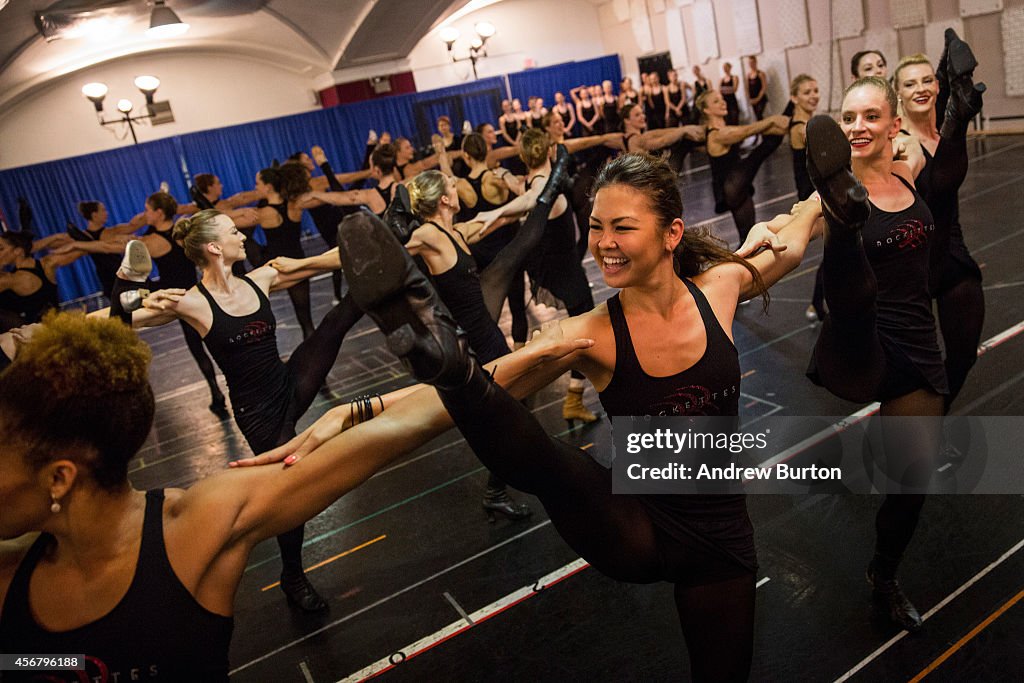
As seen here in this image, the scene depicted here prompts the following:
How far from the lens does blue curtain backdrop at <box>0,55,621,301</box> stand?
1548 cm

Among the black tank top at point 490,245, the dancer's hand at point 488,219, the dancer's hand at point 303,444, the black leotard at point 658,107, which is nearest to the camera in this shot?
the dancer's hand at point 303,444

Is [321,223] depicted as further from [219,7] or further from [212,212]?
[219,7]

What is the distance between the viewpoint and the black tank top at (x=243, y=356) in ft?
11.0

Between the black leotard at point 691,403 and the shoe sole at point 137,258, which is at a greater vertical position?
the shoe sole at point 137,258

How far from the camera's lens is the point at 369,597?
3361 millimetres

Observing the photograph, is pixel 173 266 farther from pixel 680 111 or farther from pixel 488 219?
pixel 680 111

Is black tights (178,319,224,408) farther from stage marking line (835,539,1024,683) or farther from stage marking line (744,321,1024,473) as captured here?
stage marking line (835,539,1024,683)

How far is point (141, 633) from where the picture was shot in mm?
1301

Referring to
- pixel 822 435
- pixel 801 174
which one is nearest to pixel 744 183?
pixel 801 174

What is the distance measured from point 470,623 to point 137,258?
207 centimetres

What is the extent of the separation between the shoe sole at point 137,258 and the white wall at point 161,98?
15.9 metres

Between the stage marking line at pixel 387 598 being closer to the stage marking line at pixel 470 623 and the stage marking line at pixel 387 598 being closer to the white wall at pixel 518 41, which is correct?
the stage marking line at pixel 470 623

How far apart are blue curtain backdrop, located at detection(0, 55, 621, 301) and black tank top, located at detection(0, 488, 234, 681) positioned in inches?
641

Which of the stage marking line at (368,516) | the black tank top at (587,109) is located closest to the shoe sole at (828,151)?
the stage marking line at (368,516)
